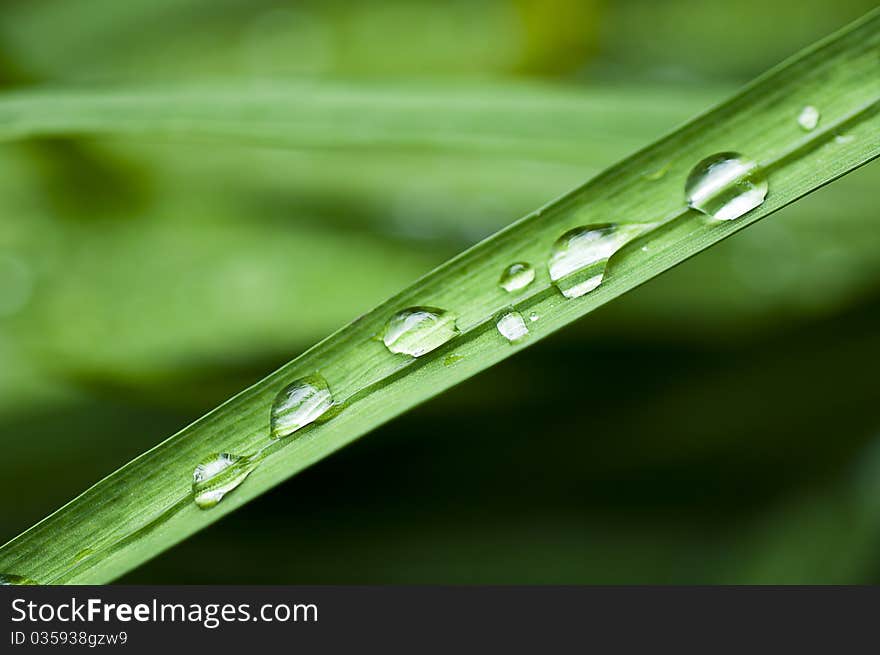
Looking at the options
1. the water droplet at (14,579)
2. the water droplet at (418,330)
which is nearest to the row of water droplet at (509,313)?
the water droplet at (418,330)

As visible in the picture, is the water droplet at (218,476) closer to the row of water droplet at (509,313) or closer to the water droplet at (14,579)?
the row of water droplet at (509,313)

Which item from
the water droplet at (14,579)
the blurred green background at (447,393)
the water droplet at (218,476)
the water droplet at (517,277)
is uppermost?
the blurred green background at (447,393)

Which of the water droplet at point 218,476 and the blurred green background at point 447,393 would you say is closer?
the water droplet at point 218,476

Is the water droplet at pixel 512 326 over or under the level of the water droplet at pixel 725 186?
under

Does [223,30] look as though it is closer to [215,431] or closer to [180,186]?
[180,186]

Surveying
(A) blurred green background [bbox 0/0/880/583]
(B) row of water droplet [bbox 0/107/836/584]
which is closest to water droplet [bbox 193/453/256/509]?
(B) row of water droplet [bbox 0/107/836/584]

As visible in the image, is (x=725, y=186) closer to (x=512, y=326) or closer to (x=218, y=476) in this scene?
(x=512, y=326)

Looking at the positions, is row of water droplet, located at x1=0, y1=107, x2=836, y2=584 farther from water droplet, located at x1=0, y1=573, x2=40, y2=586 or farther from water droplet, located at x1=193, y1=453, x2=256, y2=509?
water droplet, located at x1=0, y1=573, x2=40, y2=586
